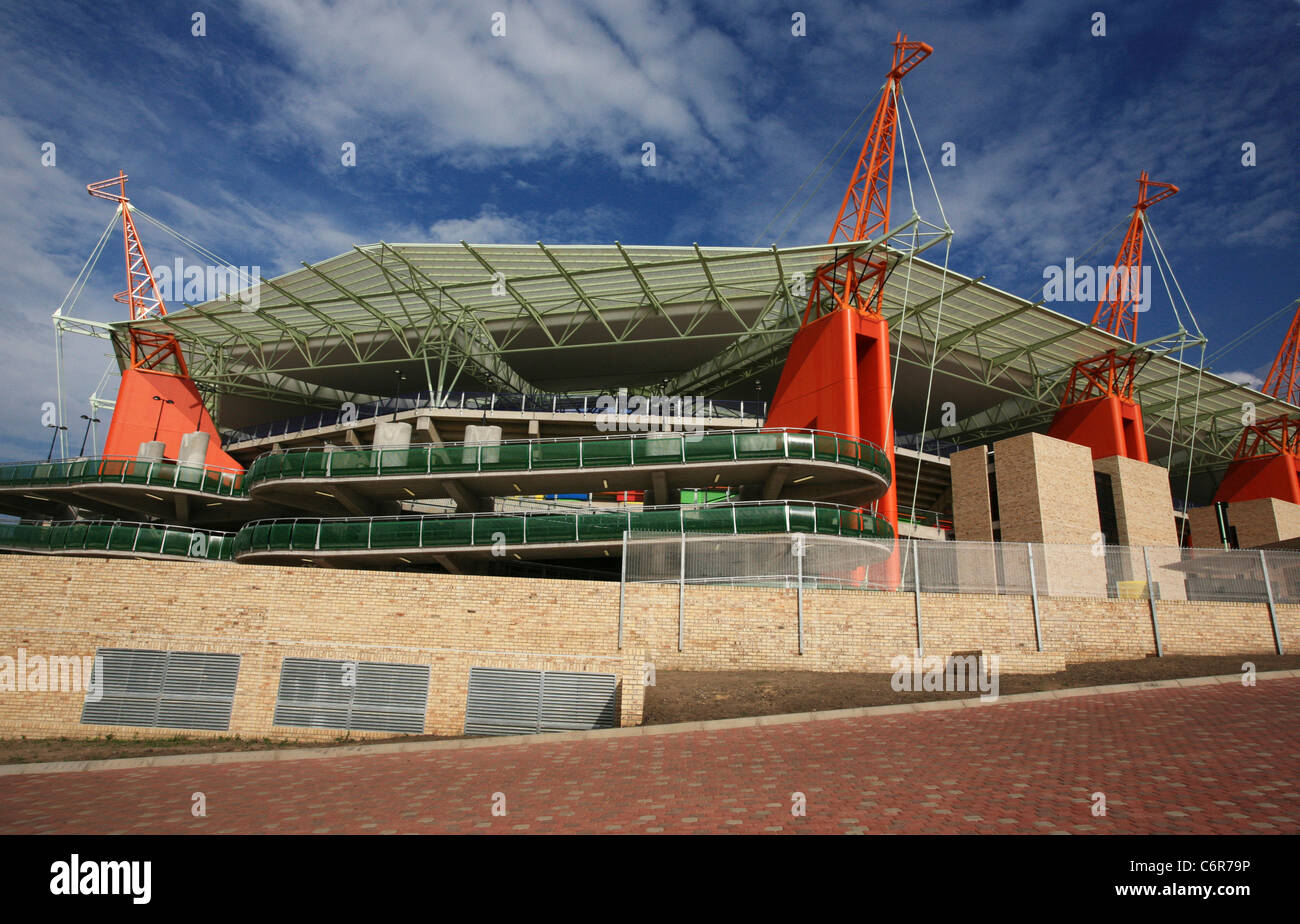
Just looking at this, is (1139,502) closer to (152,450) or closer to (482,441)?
(482,441)

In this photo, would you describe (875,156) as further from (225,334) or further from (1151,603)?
(225,334)

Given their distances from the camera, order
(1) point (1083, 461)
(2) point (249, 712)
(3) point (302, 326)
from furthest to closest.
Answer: (3) point (302, 326) < (1) point (1083, 461) < (2) point (249, 712)

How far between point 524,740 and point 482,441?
18.3 m

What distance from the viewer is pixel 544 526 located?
23594 mm

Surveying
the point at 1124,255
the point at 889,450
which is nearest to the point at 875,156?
the point at 889,450

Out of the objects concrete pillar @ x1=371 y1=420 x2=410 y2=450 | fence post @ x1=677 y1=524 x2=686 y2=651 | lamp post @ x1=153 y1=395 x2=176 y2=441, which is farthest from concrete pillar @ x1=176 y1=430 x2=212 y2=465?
fence post @ x1=677 y1=524 x2=686 y2=651

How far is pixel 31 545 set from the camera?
28.8 m

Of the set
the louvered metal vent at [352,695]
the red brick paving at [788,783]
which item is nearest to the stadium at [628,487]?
the louvered metal vent at [352,695]

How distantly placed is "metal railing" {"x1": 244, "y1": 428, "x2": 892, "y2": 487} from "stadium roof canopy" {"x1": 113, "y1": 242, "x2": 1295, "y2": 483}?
625 centimetres

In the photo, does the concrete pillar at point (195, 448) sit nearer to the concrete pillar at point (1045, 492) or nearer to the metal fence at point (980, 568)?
the metal fence at point (980, 568)

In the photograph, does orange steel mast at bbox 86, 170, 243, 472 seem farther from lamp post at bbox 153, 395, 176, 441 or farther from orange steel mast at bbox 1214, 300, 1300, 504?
orange steel mast at bbox 1214, 300, 1300, 504

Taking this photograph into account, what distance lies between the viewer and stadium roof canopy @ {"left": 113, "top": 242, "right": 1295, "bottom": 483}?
3000 centimetres

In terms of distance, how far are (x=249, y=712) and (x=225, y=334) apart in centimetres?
3089

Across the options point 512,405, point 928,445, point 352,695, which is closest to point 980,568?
point 352,695
